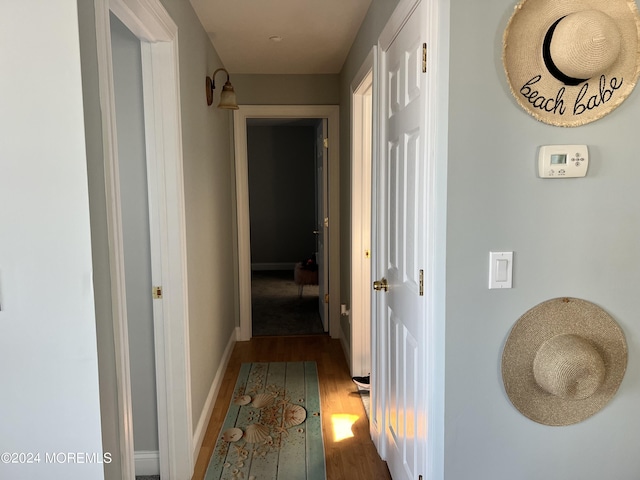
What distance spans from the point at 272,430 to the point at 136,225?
1398 millimetres

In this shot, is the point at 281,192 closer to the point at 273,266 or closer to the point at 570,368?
the point at 273,266

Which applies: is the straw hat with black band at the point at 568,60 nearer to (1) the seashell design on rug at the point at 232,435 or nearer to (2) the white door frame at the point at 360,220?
(2) the white door frame at the point at 360,220

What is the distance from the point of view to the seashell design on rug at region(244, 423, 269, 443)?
2561 millimetres

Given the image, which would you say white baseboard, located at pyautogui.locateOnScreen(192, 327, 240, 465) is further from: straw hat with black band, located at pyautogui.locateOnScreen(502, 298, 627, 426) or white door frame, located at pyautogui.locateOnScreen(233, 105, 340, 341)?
straw hat with black band, located at pyautogui.locateOnScreen(502, 298, 627, 426)

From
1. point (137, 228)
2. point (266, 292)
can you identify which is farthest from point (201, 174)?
point (266, 292)

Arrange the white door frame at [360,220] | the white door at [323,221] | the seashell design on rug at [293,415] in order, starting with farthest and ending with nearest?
the white door at [323,221] < the white door frame at [360,220] < the seashell design on rug at [293,415]

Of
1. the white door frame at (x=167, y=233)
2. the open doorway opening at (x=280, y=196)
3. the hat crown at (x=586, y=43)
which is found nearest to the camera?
the hat crown at (x=586, y=43)

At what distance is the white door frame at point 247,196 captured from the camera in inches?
160

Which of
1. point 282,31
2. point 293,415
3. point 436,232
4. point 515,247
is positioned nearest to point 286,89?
point 282,31

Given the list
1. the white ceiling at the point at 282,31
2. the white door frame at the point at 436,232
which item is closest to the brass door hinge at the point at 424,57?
the white door frame at the point at 436,232

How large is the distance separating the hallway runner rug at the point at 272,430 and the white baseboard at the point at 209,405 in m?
0.10

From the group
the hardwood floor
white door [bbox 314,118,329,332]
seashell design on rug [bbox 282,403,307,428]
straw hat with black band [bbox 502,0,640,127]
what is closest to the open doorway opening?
white door [bbox 314,118,329,332]

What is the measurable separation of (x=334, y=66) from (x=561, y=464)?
3.24 meters

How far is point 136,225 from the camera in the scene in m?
2.09
